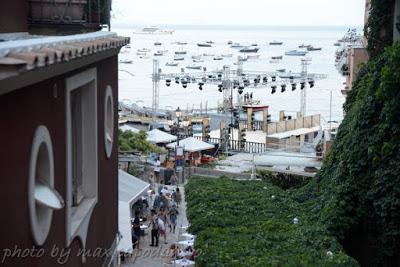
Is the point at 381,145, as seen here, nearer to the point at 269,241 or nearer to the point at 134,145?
the point at 269,241

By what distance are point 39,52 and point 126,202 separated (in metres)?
14.8

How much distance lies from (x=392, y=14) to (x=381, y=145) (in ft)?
21.7

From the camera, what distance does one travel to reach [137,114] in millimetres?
63406

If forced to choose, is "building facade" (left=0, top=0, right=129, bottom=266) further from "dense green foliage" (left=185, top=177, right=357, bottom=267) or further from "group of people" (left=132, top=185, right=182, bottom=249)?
"group of people" (left=132, top=185, right=182, bottom=249)

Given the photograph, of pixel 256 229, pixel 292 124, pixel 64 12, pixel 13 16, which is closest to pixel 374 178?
pixel 256 229

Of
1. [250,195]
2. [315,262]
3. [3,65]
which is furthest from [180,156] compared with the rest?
[3,65]

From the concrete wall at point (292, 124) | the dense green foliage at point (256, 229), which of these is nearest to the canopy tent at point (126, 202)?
the dense green foliage at point (256, 229)

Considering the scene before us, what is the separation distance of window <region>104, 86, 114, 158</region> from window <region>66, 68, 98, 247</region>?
1.01 meters

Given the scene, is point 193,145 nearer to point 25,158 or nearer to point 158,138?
point 158,138

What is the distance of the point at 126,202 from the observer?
19250mm

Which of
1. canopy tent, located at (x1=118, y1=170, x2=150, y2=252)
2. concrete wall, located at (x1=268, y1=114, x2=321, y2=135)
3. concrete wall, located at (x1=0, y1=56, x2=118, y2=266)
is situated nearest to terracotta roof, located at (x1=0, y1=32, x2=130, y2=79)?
concrete wall, located at (x1=0, y1=56, x2=118, y2=266)

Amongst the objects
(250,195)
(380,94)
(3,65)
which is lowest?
(250,195)

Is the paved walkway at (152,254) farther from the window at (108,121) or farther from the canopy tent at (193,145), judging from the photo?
the canopy tent at (193,145)

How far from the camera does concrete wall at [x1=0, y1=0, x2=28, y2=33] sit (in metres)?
8.45
